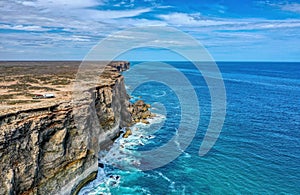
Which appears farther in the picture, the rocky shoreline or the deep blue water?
the deep blue water

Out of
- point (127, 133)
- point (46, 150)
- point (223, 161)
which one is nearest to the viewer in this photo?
point (46, 150)

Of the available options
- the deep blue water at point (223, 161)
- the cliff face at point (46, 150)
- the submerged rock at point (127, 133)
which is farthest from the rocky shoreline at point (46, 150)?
the submerged rock at point (127, 133)

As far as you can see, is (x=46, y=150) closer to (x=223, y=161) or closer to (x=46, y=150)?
(x=46, y=150)

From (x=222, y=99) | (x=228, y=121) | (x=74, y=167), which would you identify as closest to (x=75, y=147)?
(x=74, y=167)

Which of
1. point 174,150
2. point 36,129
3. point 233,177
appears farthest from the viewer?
point 174,150

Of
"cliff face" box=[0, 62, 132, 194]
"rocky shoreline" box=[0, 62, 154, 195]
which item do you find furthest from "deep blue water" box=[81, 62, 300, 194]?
"cliff face" box=[0, 62, 132, 194]

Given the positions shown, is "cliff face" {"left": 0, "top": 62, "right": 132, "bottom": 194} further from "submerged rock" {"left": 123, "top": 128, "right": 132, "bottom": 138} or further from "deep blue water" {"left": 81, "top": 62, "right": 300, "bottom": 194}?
"submerged rock" {"left": 123, "top": 128, "right": 132, "bottom": 138}

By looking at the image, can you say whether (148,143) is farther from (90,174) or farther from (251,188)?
(251,188)

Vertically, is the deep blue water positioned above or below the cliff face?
below

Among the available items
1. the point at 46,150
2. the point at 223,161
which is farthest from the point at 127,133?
the point at 46,150
